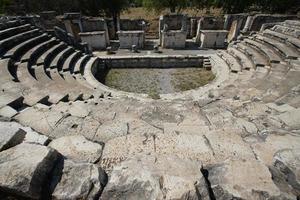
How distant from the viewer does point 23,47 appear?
9305 mm

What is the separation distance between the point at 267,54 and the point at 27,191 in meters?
10.2

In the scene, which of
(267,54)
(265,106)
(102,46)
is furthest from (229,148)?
(102,46)

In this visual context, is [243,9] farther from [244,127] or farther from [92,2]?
[244,127]

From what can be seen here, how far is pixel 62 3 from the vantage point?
22047mm

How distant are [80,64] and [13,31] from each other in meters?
3.43

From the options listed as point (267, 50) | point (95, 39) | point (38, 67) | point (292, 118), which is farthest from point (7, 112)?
point (95, 39)

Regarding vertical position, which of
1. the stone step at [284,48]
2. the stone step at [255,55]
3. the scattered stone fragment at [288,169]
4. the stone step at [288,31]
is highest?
the scattered stone fragment at [288,169]

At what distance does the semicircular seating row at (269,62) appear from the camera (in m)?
6.62

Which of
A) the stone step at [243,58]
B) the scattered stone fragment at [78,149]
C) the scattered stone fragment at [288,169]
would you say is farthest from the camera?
the stone step at [243,58]

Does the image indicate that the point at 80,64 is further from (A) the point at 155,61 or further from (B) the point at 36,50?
(A) the point at 155,61

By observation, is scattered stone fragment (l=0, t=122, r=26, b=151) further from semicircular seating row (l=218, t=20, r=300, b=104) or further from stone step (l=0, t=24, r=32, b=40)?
stone step (l=0, t=24, r=32, b=40)

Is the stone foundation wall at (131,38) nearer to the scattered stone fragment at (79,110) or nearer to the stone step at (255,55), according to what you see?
the stone step at (255,55)

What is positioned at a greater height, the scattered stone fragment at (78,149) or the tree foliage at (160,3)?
the scattered stone fragment at (78,149)

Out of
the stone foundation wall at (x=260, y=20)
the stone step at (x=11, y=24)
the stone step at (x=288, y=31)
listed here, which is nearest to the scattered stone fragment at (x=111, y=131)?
the stone step at (x=11, y=24)
